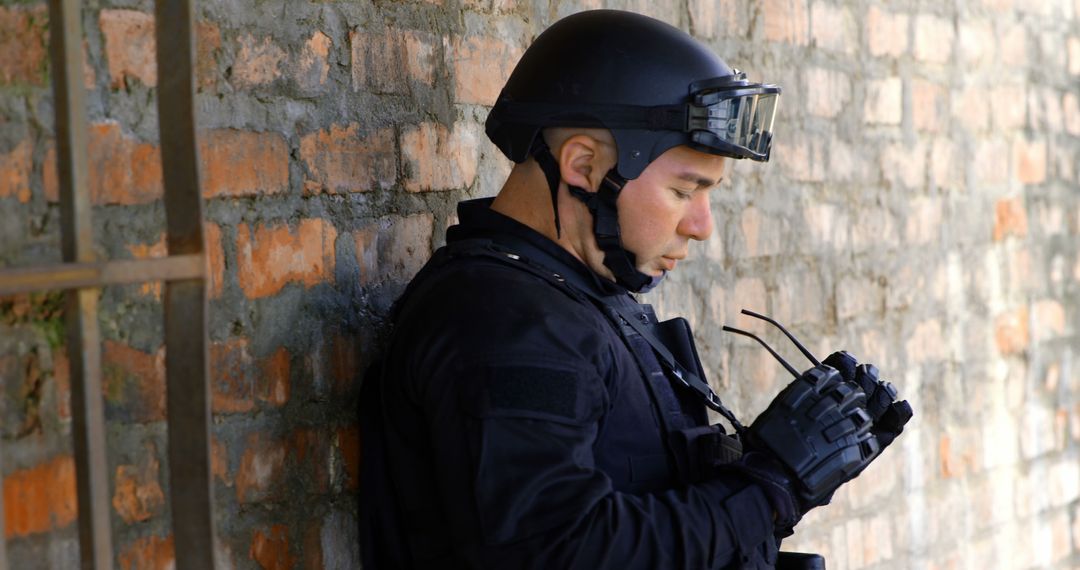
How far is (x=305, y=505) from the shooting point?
192 centimetres

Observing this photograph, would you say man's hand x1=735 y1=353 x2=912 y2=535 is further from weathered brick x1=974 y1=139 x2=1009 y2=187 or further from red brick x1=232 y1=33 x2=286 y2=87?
weathered brick x1=974 y1=139 x2=1009 y2=187

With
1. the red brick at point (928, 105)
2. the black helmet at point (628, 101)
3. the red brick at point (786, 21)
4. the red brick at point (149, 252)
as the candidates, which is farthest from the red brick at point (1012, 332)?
the red brick at point (149, 252)

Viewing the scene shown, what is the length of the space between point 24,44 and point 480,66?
89 cm

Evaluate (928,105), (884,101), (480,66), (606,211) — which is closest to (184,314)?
(606,211)

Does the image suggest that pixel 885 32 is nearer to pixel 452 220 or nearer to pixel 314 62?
pixel 452 220

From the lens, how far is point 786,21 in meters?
3.11

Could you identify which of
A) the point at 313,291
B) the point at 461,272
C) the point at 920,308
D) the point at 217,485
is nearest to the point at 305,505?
the point at 217,485

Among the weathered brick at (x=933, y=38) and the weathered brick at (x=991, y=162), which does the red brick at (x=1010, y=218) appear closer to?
the weathered brick at (x=991, y=162)

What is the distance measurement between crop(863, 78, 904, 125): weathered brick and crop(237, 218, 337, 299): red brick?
74.3 inches

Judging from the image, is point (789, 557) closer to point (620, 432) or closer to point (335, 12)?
point (620, 432)

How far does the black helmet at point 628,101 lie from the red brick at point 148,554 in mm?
699

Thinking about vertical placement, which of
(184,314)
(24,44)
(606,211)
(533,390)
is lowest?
(533,390)

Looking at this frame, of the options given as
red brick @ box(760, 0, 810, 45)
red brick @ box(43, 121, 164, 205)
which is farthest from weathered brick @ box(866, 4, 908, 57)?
red brick @ box(43, 121, 164, 205)

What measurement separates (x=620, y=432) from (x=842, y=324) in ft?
5.50
